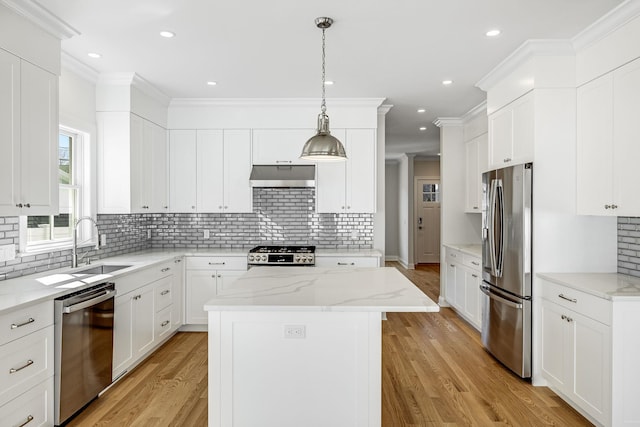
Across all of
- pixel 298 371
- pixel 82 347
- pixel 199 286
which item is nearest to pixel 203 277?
pixel 199 286

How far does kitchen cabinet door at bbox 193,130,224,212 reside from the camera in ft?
16.1

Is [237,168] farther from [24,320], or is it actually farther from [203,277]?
[24,320]

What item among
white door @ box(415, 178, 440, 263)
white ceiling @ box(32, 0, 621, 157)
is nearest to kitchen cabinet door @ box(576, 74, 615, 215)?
white ceiling @ box(32, 0, 621, 157)

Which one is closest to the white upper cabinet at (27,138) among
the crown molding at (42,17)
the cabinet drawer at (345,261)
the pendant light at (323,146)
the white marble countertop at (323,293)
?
the crown molding at (42,17)

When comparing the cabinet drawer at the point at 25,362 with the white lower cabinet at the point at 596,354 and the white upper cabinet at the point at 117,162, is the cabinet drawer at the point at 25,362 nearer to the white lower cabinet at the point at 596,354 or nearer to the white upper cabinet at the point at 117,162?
the white upper cabinet at the point at 117,162

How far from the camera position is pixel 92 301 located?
278cm

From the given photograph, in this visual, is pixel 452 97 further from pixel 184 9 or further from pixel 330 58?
pixel 184 9

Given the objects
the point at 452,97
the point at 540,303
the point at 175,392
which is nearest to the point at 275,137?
the point at 452,97

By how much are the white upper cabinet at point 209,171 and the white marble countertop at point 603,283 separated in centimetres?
333

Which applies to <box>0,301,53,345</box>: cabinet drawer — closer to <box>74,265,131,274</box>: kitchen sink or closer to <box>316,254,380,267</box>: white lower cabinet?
<box>74,265,131,274</box>: kitchen sink

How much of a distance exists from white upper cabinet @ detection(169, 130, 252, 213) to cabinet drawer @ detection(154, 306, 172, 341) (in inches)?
51.2

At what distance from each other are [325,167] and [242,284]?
246cm

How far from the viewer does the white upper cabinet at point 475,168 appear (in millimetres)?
5043

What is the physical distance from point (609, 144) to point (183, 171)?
425cm
